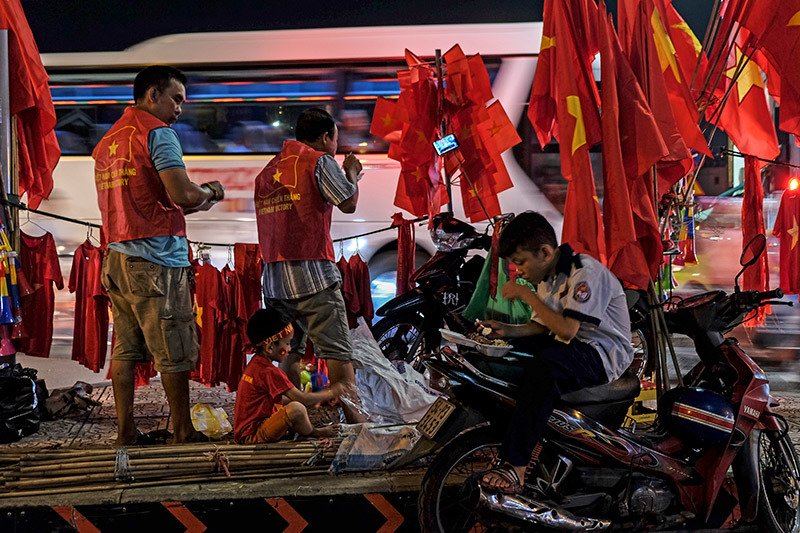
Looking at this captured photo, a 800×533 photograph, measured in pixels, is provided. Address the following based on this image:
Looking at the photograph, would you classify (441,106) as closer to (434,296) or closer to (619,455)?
(434,296)

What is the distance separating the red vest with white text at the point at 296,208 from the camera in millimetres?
4223

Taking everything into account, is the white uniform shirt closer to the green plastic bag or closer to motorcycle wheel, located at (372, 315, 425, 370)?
the green plastic bag

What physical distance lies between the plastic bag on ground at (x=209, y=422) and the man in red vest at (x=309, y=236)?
70cm

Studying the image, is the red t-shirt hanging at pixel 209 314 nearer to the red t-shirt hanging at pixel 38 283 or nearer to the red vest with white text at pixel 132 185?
the red t-shirt hanging at pixel 38 283

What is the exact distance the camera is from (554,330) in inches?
129

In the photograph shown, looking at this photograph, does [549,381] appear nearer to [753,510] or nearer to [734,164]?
[753,510]

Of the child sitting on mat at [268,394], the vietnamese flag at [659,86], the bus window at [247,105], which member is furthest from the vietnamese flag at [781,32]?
the bus window at [247,105]

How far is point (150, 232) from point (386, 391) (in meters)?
1.82

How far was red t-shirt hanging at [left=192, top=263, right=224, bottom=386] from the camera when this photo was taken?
17.7ft

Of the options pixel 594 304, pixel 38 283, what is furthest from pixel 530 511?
pixel 38 283

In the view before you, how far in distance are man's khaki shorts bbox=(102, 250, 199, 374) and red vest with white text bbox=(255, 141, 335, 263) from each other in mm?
561

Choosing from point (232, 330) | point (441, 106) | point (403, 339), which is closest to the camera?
point (232, 330)

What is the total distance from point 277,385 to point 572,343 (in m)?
1.56

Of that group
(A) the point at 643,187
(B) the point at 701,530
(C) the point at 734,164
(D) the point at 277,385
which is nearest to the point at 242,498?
(D) the point at 277,385
